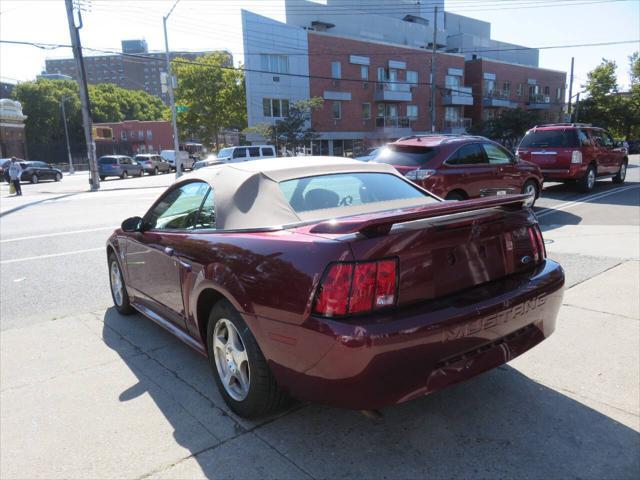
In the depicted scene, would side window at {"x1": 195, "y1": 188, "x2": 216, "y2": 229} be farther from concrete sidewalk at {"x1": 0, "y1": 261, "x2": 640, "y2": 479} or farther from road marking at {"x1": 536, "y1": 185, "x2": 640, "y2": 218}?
road marking at {"x1": 536, "y1": 185, "x2": 640, "y2": 218}

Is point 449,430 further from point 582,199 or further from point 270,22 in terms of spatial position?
point 270,22

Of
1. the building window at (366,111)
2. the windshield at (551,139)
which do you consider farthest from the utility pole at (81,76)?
the building window at (366,111)

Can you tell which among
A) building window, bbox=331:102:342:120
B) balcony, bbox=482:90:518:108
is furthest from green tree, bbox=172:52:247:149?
balcony, bbox=482:90:518:108

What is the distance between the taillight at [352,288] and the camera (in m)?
2.24

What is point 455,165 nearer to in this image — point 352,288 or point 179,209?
point 179,209

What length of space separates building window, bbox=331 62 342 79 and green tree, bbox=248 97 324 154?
268 inches

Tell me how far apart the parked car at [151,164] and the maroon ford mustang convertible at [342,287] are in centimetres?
4016

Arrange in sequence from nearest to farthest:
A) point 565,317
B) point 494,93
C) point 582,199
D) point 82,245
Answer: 1. point 565,317
2. point 82,245
3. point 582,199
4. point 494,93

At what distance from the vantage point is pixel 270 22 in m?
40.0

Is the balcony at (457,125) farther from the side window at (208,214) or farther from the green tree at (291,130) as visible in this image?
the side window at (208,214)

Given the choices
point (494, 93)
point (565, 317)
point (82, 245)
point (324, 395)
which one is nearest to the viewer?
point (324, 395)

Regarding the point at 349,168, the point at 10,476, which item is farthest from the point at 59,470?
the point at 349,168

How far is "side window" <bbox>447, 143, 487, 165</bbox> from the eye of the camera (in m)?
8.59

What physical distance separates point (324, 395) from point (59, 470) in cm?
149
